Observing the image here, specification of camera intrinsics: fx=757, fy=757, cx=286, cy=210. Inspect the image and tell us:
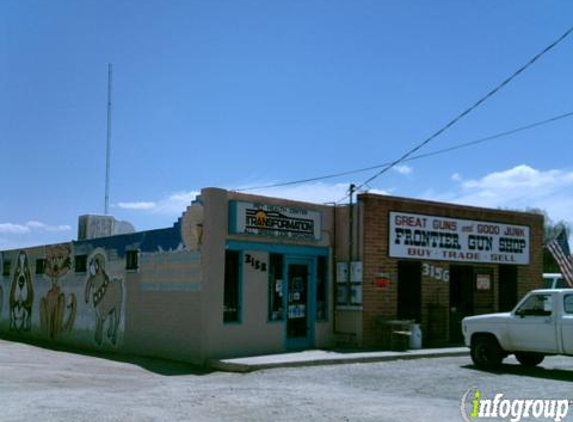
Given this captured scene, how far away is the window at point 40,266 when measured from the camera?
87.9 feet

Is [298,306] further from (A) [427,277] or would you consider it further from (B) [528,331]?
(B) [528,331]

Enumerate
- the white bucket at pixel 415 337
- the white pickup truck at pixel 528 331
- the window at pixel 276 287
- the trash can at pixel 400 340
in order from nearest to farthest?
the white pickup truck at pixel 528 331, the window at pixel 276 287, the trash can at pixel 400 340, the white bucket at pixel 415 337

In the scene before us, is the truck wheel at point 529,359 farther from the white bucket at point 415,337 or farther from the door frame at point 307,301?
the door frame at point 307,301

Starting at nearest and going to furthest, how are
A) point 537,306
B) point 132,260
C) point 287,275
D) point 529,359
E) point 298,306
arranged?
point 537,306
point 529,359
point 287,275
point 298,306
point 132,260

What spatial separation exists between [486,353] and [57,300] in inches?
Result: 588

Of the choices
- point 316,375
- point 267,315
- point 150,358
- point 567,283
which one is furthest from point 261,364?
point 567,283

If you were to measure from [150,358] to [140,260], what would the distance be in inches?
104

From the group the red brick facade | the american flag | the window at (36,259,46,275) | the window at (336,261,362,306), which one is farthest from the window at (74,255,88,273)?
the american flag

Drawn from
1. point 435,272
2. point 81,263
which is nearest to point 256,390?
point 435,272

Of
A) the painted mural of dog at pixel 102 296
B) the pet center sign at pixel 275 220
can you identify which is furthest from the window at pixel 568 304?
the painted mural of dog at pixel 102 296

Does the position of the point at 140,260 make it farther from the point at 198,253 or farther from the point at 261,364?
the point at 261,364

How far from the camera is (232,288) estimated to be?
1805 centimetres

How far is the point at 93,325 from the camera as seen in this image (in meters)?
22.6

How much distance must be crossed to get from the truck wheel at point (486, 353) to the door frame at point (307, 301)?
14.9 ft
